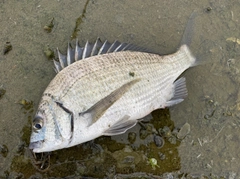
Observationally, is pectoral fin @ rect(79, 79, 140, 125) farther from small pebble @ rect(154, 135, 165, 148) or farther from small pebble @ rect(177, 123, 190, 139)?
small pebble @ rect(177, 123, 190, 139)

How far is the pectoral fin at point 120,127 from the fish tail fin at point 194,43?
1265mm

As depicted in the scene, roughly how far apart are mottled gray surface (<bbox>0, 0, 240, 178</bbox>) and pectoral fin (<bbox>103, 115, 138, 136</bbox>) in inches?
17.1

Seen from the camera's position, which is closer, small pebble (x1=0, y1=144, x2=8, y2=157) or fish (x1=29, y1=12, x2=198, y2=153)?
fish (x1=29, y1=12, x2=198, y2=153)

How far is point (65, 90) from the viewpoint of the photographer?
297 cm

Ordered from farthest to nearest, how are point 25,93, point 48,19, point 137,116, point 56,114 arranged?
point 48,19
point 25,93
point 137,116
point 56,114

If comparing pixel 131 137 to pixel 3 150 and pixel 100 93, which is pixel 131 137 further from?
pixel 3 150

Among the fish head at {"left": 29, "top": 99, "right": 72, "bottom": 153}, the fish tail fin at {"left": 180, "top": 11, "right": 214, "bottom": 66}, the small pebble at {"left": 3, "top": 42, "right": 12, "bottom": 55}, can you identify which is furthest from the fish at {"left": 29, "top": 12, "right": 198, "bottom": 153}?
the small pebble at {"left": 3, "top": 42, "right": 12, "bottom": 55}

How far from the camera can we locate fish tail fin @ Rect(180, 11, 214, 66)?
3705 mm

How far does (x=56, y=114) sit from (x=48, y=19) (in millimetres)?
1492

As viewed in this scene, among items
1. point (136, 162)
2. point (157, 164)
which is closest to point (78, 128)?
point (136, 162)

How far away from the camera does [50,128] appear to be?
283 centimetres

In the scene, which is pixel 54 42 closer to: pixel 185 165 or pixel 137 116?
pixel 137 116

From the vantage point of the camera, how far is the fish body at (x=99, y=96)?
286 cm

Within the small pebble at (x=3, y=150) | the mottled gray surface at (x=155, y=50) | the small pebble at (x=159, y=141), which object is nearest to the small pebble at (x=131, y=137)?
the mottled gray surface at (x=155, y=50)
